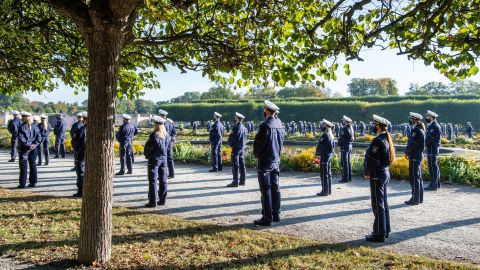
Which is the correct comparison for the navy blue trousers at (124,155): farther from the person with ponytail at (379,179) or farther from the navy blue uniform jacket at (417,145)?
the person with ponytail at (379,179)

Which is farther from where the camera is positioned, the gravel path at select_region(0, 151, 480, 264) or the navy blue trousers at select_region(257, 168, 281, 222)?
the navy blue trousers at select_region(257, 168, 281, 222)

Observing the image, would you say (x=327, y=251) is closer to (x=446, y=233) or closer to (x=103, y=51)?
(x=446, y=233)

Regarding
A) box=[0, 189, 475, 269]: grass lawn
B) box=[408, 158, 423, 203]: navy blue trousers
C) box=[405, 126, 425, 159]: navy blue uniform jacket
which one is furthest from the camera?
box=[405, 126, 425, 159]: navy blue uniform jacket

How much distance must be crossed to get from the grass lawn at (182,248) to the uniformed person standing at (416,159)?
3630mm

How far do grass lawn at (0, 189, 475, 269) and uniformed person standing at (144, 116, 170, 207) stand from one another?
3.77ft

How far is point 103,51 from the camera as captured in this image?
4570 mm

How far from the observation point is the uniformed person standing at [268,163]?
22.0 ft

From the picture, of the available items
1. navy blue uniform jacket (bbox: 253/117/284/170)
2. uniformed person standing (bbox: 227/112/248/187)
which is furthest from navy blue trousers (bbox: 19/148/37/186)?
navy blue uniform jacket (bbox: 253/117/284/170)

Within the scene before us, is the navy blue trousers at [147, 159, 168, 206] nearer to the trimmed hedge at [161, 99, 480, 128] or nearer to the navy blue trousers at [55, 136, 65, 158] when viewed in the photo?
the navy blue trousers at [55, 136, 65, 158]

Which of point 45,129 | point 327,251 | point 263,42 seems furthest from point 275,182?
point 45,129

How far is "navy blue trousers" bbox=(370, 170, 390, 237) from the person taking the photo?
19.0ft

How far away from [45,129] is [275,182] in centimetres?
1140

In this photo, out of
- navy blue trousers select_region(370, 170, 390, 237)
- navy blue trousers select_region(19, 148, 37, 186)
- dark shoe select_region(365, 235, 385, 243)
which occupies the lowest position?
dark shoe select_region(365, 235, 385, 243)

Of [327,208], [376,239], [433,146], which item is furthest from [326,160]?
[376,239]
